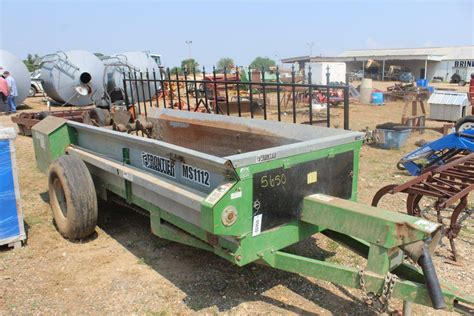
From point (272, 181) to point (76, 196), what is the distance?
211cm

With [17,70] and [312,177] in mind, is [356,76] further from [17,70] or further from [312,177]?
[312,177]

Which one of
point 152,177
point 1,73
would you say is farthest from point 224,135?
point 1,73

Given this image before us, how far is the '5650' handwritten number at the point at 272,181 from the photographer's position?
2.60m

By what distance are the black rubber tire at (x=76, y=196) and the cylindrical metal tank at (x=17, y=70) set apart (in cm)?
1399

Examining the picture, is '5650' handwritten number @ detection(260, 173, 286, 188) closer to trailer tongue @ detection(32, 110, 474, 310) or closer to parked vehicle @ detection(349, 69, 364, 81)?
trailer tongue @ detection(32, 110, 474, 310)

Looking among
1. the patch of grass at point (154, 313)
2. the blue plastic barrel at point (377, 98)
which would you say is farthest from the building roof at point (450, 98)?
the patch of grass at point (154, 313)

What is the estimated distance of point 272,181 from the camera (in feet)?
8.70

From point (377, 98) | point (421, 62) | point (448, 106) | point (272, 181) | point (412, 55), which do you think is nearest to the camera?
point (272, 181)

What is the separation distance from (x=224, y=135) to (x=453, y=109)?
9.46m

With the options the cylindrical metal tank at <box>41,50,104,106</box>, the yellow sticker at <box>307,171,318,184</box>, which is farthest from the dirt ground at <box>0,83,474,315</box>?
the cylindrical metal tank at <box>41,50,104,106</box>

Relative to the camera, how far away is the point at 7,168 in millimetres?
3955

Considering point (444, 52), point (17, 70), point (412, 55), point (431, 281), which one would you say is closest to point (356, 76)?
point (412, 55)

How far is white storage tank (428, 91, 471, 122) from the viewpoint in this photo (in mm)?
11430

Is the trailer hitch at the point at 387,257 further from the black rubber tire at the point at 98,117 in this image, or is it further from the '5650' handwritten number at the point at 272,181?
the black rubber tire at the point at 98,117
